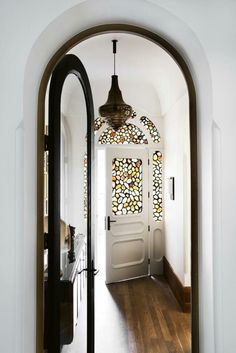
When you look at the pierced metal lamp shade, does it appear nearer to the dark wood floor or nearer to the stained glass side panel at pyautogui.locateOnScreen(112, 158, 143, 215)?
the stained glass side panel at pyautogui.locateOnScreen(112, 158, 143, 215)

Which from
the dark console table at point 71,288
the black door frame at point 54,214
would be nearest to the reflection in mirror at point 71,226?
the dark console table at point 71,288

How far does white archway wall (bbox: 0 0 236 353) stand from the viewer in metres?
1.09

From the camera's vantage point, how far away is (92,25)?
1355 millimetres

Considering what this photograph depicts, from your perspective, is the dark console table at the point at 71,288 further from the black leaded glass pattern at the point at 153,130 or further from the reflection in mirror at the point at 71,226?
the black leaded glass pattern at the point at 153,130

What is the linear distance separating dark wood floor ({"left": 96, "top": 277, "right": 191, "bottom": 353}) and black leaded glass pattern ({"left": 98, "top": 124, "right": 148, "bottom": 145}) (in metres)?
2.27

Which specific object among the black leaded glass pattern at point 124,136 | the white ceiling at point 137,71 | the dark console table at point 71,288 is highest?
the white ceiling at point 137,71
